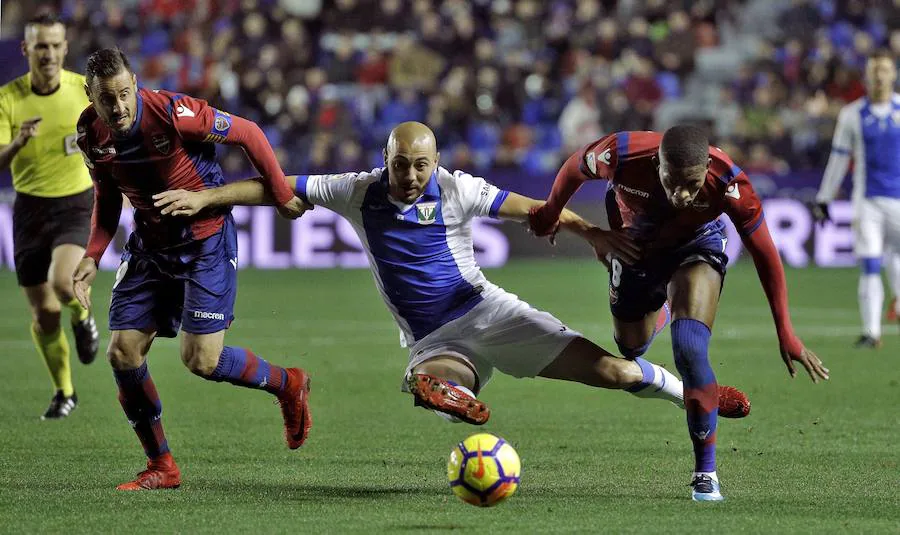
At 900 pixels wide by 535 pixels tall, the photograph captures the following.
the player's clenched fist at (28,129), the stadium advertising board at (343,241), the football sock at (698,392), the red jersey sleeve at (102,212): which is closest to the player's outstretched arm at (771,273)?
the football sock at (698,392)

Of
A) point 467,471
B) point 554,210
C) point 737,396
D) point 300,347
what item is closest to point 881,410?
point 737,396

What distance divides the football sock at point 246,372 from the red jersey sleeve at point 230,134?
2.73 feet

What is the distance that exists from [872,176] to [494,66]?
1096cm

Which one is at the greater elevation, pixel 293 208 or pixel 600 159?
pixel 600 159

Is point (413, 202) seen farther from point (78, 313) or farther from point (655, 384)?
point (78, 313)

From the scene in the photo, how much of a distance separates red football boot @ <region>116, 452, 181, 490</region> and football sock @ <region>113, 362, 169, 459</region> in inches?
2.0

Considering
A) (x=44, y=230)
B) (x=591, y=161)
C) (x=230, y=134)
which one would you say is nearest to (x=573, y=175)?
(x=591, y=161)

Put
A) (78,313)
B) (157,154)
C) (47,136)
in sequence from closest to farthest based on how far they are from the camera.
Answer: (157,154)
(47,136)
(78,313)

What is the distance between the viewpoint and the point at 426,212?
279 inches

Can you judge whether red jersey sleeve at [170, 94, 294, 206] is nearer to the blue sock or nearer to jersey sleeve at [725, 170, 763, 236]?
the blue sock

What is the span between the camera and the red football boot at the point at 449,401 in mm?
6500

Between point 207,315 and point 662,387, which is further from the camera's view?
point 662,387

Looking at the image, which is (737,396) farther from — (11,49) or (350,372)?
(11,49)

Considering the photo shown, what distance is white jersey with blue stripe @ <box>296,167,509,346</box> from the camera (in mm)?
7082
